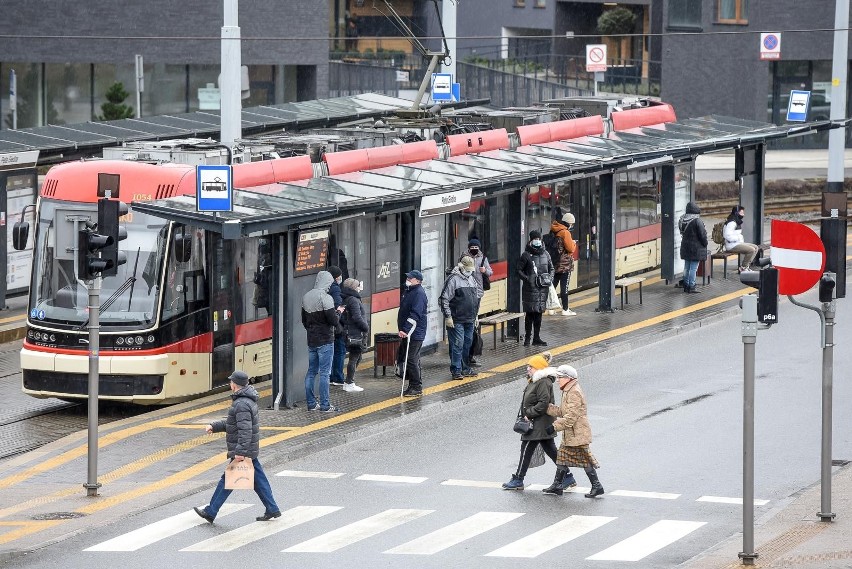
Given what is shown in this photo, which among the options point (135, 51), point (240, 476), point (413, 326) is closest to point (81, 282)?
point (413, 326)

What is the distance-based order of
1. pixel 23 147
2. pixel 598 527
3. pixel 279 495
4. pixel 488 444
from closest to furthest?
1. pixel 598 527
2. pixel 279 495
3. pixel 488 444
4. pixel 23 147

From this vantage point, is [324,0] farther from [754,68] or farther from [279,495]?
[279,495]

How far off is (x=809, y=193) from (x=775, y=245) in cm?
3053

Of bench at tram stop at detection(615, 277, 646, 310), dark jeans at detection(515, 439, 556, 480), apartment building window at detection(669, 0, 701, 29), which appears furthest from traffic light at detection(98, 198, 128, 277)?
apartment building window at detection(669, 0, 701, 29)

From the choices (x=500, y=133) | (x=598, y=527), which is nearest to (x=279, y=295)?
(x=598, y=527)

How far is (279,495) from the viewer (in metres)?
17.5

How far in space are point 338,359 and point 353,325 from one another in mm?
540

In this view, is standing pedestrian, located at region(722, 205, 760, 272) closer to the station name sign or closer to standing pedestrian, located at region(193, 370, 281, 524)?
the station name sign

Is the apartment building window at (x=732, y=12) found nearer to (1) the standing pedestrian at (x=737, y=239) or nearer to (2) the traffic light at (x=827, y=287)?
(1) the standing pedestrian at (x=737, y=239)

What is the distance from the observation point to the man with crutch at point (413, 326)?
21922 millimetres

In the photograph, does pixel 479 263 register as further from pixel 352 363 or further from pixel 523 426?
pixel 523 426

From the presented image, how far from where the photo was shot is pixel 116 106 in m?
44.7

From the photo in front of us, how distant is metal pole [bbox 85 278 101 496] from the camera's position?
1748 centimetres

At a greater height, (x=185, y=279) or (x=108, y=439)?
(x=185, y=279)
